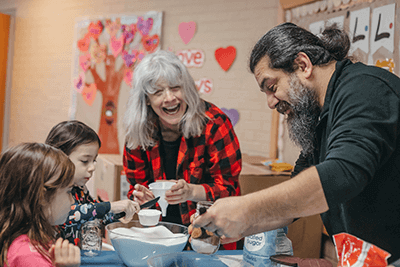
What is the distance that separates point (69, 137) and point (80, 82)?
2.99 metres

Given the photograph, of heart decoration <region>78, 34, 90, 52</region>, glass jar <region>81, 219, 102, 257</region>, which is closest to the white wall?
heart decoration <region>78, 34, 90, 52</region>

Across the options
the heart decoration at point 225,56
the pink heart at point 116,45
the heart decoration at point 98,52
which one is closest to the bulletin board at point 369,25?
the heart decoration at point 225,56

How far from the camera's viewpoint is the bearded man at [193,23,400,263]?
3.12 ft

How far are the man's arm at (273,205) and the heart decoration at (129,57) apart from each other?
3.40m

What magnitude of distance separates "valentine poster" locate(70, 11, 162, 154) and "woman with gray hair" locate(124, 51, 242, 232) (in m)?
2.16

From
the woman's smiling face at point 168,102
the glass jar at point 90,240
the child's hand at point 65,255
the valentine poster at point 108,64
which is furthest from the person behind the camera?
the valentine poster at point 108,64

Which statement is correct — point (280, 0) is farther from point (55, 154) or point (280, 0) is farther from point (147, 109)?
point (55, 154)

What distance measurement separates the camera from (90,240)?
1486mm

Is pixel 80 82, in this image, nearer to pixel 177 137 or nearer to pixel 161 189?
pixel 177 137

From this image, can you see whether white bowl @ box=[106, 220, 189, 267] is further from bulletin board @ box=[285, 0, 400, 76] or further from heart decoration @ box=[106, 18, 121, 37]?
heart decoration @ box=[106, 18, 121, 37]

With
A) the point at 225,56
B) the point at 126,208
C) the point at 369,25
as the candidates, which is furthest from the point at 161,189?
A: the point at 225,56

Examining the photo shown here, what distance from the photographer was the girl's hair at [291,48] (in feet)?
4.32

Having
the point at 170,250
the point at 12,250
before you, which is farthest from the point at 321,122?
the point at 12,250

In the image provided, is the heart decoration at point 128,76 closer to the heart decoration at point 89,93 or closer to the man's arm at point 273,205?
the heart decoration at point 89,93
